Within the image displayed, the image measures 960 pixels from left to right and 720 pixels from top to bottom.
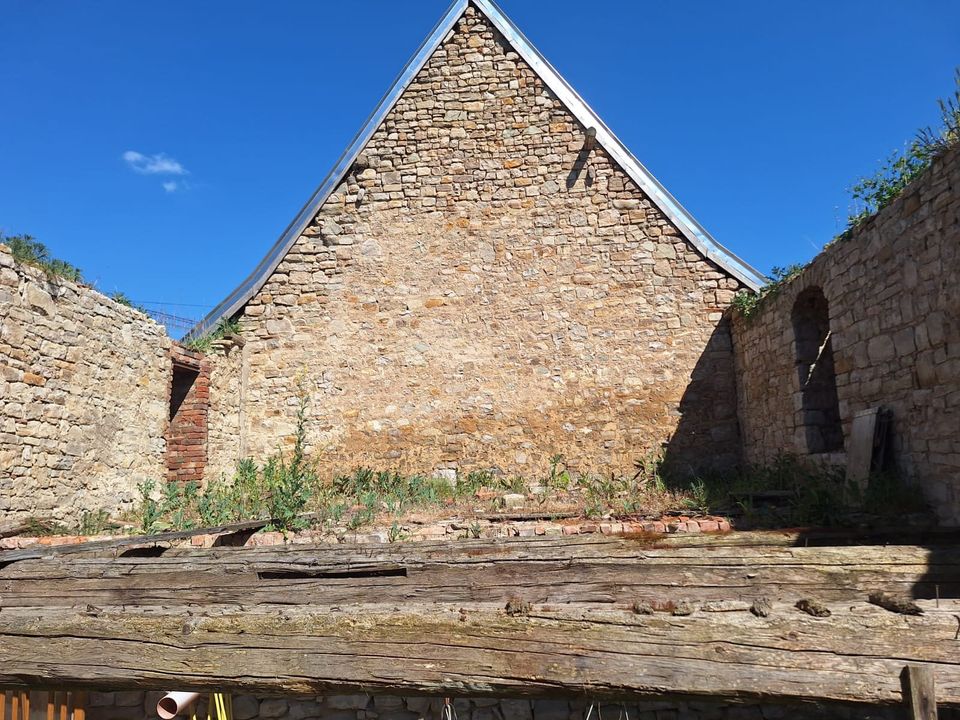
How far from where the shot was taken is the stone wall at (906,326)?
14.1ft

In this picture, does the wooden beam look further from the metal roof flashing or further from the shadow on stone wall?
the metal roof flashing

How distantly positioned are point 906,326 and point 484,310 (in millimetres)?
5232

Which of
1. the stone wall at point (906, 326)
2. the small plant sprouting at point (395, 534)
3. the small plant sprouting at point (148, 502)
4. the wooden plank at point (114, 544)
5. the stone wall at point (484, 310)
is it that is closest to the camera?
the wooden plank at point (114, 544)

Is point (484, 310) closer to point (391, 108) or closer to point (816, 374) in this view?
point (391, 108)

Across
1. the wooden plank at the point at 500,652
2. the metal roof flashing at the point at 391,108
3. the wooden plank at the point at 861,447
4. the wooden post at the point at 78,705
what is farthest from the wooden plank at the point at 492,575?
the metal roof flashing at the point at 391,108

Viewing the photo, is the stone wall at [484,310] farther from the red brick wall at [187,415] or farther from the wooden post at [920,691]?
the wooden post at [920,691]

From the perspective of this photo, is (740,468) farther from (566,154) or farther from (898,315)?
(566,154)

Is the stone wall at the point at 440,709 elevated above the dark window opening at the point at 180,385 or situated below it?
below

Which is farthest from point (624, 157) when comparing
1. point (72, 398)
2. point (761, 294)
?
point (72, 398)

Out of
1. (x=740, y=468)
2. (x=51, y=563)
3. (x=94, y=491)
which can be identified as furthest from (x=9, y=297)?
(x=740, y=468)

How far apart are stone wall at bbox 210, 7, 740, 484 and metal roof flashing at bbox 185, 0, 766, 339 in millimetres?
123

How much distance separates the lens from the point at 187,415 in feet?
27.6

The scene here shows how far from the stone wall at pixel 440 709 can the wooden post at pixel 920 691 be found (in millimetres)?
1144

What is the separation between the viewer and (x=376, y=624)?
9.48ft
